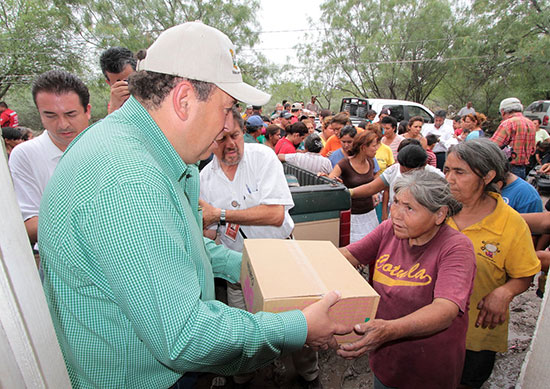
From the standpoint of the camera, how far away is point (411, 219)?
1.86m

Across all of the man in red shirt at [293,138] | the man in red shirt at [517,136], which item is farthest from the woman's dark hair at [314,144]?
the man in red shirt at [517,136]

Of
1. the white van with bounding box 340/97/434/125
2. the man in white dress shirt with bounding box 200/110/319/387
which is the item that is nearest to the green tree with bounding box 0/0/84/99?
the white van with bounding box 340/97/434/125

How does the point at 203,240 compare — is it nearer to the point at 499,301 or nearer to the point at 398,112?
the point at 499,301

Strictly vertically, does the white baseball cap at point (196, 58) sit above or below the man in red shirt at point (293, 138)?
above

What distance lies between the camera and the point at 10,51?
19578 mm

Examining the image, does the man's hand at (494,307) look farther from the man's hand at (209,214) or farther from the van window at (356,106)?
the van window at (356,106)

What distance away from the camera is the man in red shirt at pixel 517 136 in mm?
6109

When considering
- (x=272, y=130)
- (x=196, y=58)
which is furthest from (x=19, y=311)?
(x=272, y=130)

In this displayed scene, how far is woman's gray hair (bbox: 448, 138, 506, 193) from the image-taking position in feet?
7.28

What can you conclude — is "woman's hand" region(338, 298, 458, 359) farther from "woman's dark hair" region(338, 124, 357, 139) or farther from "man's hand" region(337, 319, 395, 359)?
"woman's dark hair" region(338, 124, 357, 139)

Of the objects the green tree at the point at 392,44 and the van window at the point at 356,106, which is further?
the green tree at the point at 392,44

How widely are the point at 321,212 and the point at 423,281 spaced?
5.10 ft

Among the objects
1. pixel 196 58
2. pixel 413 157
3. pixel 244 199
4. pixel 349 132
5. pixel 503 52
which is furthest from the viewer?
pixel 503 52

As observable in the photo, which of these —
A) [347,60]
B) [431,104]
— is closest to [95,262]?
[347,60]
